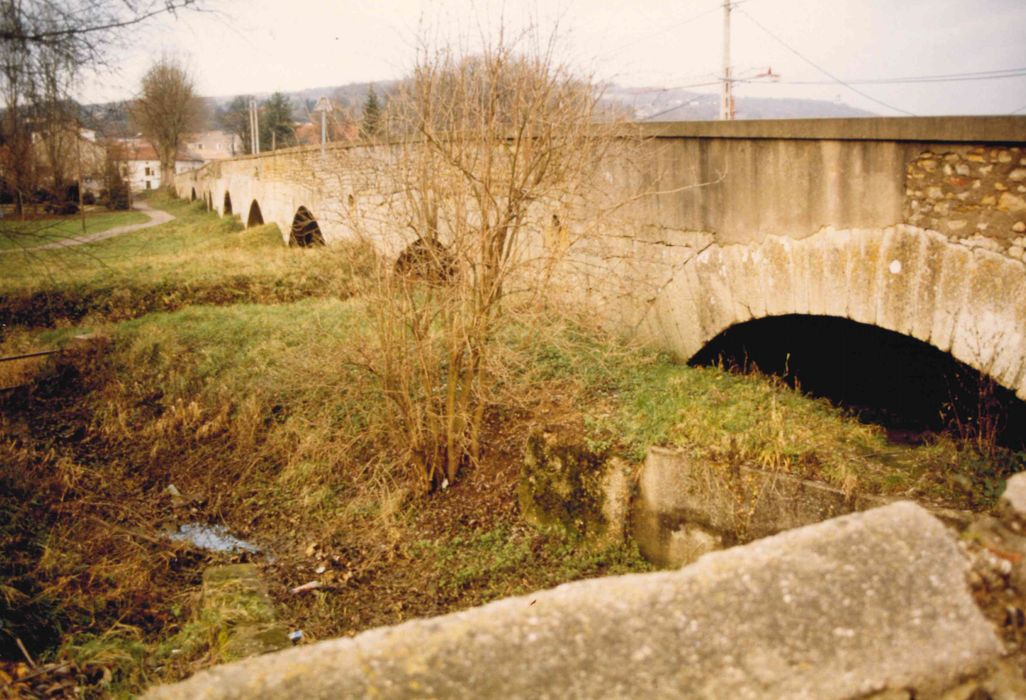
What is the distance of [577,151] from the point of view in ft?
22.7

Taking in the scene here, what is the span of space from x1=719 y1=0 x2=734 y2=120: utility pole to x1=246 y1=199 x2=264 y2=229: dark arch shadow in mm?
13424

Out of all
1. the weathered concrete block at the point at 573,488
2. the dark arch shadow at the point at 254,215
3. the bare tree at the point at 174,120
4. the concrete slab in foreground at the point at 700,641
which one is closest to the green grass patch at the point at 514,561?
the weathered concrete block at the point at 573,488

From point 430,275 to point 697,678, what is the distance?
17.3ft

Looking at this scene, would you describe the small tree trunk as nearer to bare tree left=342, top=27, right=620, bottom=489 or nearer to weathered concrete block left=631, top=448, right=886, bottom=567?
bare tree left=342, top=27, right=620, bottom=489

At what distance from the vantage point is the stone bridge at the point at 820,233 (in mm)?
4590

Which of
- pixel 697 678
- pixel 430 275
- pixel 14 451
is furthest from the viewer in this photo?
pixel 14 451

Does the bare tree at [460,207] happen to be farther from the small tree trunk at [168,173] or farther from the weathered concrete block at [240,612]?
the small tree trunk at [168,173]

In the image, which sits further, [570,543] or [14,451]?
[14,451]

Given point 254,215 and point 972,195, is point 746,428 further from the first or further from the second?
point 254,215

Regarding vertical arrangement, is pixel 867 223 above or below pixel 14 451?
above

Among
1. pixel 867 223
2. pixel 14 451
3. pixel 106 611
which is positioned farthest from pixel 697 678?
pixel 14 451

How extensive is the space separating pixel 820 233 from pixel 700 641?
4497 mm

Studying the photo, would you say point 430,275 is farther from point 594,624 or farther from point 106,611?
point 594,624

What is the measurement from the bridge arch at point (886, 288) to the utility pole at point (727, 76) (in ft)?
41.8
